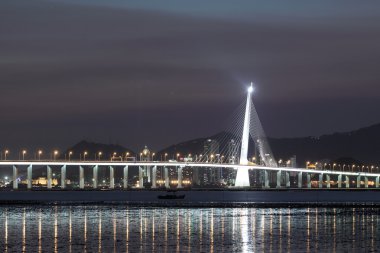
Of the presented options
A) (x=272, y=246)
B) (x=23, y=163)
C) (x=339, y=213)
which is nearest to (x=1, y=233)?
(x=272, y=246)

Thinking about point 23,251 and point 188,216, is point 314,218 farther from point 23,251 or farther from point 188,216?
point 23,251

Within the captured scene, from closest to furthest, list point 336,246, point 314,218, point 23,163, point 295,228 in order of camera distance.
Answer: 1. point 336,246
2. point 295,228
3. point 314,218
4. point 23,163

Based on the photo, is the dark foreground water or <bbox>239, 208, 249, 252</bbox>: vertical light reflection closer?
the dark foreground water

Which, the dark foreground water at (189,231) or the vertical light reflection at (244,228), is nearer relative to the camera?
the dark foreground water at (189,231)

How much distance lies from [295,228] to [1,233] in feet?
59.4

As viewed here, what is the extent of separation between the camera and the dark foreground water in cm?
4806

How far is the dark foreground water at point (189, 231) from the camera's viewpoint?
4806 cm

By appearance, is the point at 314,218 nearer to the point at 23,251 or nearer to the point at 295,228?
the point at 295,228

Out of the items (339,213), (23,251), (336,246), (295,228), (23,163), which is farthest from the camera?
(23,163)

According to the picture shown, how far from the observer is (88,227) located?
60844 mm

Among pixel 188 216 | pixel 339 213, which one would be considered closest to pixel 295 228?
pixel 188 216

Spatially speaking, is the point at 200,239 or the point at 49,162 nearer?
the point at 200,239

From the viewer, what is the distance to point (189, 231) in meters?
58.2

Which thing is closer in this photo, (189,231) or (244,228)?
(189,231)
